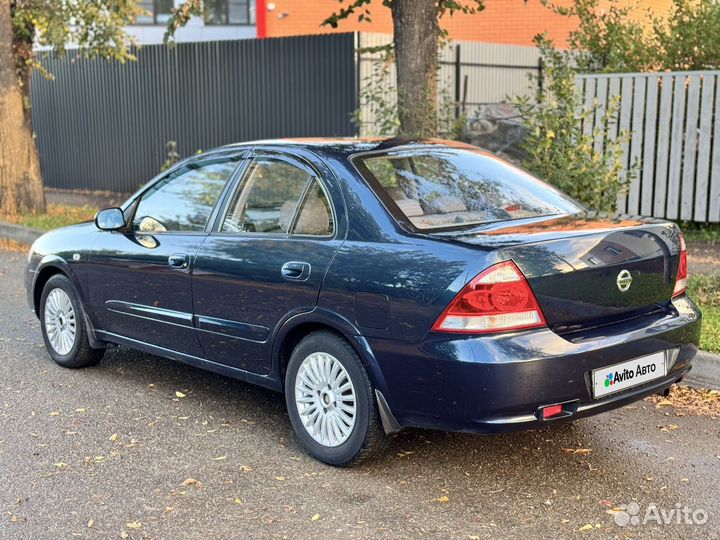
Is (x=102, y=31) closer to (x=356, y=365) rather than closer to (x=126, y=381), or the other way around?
(x=126, y=381)

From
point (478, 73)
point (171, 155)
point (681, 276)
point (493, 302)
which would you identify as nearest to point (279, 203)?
point (493, 302)

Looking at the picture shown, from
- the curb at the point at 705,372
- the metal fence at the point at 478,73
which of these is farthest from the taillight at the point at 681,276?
the metal fence at the point at 478,73

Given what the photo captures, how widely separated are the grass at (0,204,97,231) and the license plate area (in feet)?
32.4

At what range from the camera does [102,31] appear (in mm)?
14500

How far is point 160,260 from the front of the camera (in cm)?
521

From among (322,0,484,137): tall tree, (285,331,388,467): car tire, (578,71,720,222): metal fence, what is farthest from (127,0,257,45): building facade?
(285,331,388,467): car tire

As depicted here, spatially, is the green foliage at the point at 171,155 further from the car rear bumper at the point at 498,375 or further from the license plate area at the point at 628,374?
the license plate area at the point at 628,374

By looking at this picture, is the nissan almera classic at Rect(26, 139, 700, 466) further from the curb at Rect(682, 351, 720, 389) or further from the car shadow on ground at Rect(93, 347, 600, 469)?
the curb at Rect(682, 351, 720, 389)

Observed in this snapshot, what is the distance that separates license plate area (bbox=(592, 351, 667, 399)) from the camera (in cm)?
389

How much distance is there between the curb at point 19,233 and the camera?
1226 cm

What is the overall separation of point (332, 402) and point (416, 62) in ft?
17.8

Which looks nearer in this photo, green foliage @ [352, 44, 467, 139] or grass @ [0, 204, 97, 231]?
green foliage @ [352, 44, 467, 139]

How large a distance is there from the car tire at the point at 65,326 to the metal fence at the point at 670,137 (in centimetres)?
672

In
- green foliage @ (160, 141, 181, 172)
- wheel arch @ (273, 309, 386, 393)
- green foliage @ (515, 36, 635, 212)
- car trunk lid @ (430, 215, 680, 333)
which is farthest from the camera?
green foliage @ (160, 141, 181, 172)
